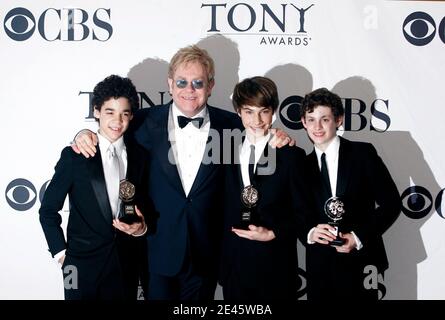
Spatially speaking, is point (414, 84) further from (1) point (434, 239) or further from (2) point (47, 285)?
(2) point (47, 285)

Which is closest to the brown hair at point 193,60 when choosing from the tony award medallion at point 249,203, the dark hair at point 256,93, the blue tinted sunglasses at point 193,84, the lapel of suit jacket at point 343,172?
the blue tinted sunglasses at point 193,84

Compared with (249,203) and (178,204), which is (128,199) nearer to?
(178,204)

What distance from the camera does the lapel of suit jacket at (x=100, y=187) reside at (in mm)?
2748

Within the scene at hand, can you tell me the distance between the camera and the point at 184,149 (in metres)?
2.79

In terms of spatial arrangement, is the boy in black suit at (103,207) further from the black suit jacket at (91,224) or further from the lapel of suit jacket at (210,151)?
the lapel of suit jacket at (210,151)

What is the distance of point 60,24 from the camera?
10.0ft

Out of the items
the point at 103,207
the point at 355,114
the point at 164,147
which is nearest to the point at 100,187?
the point at 103,207

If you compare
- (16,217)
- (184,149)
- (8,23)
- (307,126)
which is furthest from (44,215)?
(307,126)

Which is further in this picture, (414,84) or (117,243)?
(414,84)

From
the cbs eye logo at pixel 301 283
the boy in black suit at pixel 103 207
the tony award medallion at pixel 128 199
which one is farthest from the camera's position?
the cbs eye logo at pixel 301 283

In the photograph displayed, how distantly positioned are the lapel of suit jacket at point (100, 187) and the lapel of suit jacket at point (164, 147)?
0.29 m
